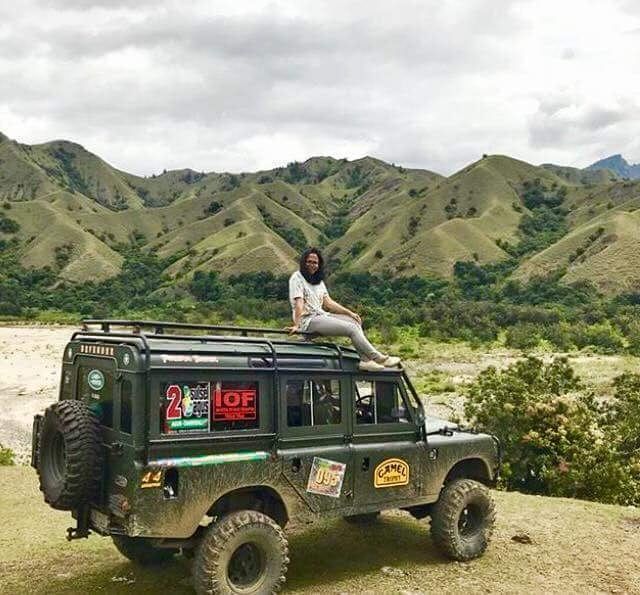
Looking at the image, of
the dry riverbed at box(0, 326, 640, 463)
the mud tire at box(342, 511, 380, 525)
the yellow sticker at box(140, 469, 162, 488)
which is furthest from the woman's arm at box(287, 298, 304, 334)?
the dry riverbed at box(0, 326, 640, 463)

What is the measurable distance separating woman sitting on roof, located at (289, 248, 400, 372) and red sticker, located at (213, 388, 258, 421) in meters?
1.34

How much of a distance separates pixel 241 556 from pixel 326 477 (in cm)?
122

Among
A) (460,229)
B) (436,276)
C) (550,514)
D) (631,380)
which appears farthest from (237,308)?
(550,514)

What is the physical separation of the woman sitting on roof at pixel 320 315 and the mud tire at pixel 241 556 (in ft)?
7.04

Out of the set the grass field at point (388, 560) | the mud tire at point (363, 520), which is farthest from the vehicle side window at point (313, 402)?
the mud tire at point (363, 520)

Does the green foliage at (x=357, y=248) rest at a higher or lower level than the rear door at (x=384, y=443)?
higher

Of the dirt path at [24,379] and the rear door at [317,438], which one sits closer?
the rear door at [317,438]

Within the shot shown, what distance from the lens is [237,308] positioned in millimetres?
84500

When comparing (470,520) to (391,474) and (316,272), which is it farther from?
(316,272)

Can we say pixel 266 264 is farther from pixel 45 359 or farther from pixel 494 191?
pixel 45 359

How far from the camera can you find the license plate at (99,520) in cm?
656

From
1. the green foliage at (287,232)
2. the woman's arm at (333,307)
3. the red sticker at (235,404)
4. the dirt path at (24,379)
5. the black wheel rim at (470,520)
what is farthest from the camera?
the green foliage at (287,232)

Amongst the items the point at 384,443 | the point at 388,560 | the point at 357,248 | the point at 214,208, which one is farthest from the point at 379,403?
the point at 214,208

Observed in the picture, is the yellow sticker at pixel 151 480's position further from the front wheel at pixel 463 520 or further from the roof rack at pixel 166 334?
the front wheel at pixel 463 520
